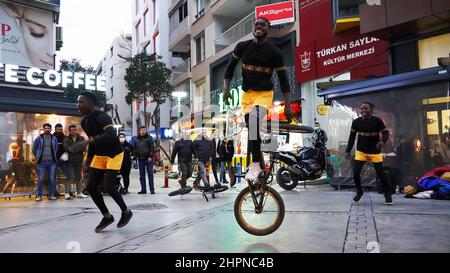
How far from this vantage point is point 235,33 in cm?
2620

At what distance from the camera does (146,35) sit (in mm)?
48375

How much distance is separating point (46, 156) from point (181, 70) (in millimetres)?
26611

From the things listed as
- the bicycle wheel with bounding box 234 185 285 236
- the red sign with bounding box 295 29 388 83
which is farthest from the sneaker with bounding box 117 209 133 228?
the red sign with bounding box 295 29 388 83

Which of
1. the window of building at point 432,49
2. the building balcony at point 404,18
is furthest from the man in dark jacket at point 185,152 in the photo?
the window of building at point 432,49

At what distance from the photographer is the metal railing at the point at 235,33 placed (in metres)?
24.0

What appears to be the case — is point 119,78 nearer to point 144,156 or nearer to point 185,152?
point 144,156

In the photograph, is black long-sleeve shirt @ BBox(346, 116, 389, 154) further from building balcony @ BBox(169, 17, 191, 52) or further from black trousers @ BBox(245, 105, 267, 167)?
building balcony @ BBox(169, 17, 191, 52)

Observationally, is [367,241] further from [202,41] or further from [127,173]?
[202,41]

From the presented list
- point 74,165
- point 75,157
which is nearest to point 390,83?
point 75,157

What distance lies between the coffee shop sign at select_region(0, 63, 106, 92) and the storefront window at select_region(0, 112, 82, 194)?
10.0 meters

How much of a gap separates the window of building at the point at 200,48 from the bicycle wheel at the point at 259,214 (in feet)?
90.2

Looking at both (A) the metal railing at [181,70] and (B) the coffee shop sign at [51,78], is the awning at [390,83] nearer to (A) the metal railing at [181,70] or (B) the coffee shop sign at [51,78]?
(B) the coffee shop sign at [51,78]

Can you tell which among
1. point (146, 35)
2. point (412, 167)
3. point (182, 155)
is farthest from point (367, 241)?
point (146, 35)
